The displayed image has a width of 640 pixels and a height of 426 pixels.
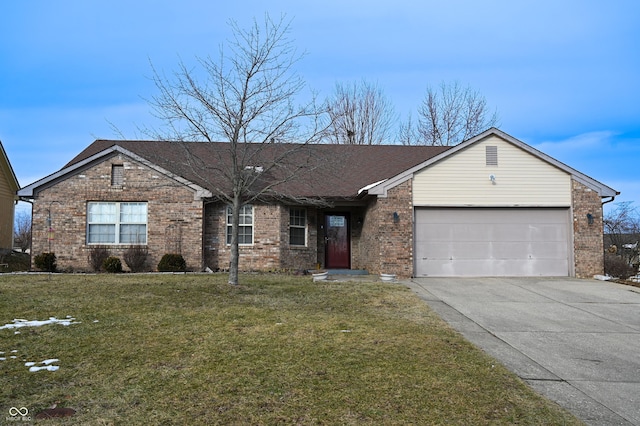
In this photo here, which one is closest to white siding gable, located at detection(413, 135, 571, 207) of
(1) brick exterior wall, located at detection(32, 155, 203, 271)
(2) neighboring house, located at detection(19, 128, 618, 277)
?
(2) neighboring house, located at detection(19, 128, 618, 277)

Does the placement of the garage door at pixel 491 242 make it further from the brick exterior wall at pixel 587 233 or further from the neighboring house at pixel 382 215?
the brick exterior wall at pixel 587 233

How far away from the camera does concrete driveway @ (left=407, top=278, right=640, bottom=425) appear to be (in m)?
5.22

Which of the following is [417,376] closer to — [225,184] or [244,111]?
[244,111]

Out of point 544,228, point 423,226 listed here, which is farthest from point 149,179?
point 544,228

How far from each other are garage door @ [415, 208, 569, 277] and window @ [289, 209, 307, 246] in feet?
14.3

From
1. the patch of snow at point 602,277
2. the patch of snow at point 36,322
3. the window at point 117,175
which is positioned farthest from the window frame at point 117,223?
the patch of snow at point 602,277

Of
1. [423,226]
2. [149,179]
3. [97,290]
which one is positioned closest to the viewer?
[97,290]

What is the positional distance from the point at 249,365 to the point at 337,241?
13.1m

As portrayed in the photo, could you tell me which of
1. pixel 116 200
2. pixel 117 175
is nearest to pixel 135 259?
pixel 116 200

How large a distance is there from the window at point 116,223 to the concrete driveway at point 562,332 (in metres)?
9.15

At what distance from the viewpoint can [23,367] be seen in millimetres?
5688

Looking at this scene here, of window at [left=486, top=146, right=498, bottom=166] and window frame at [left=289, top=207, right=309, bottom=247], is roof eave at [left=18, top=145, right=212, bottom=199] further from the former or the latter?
window at [left=486, top=146, right=498, bottom=166]

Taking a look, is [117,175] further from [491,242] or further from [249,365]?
[249,365]

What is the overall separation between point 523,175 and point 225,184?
395 inches
